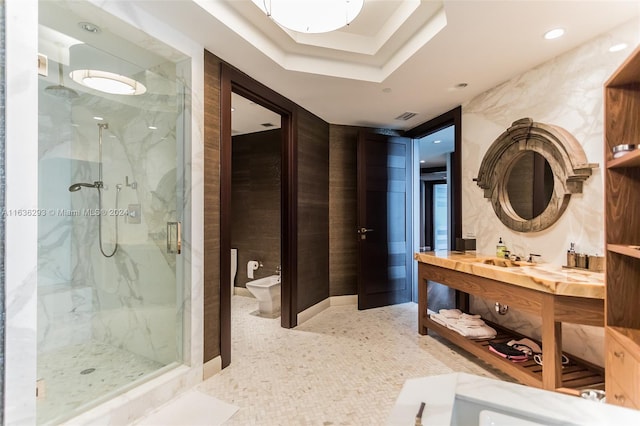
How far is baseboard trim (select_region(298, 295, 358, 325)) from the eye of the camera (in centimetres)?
336

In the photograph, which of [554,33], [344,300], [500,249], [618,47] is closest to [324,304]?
[344,300]

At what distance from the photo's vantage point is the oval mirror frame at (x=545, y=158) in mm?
2090

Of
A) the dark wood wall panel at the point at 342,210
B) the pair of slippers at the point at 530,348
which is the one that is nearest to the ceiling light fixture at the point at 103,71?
the dark wood wall panel at the point at 342,210

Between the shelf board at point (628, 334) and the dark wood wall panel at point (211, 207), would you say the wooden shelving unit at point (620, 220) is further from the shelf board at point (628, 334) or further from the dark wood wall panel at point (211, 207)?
the dark wood wall panel at point (211, 207)

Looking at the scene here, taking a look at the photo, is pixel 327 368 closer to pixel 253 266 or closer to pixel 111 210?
pixel 111 210

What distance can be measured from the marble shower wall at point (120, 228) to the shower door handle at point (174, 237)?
5cm

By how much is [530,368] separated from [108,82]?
138 inches

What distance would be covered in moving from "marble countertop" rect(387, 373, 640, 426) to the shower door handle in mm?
1798

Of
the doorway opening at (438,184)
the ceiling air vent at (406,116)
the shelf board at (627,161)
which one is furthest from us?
the ceiling air vent at (406,116)

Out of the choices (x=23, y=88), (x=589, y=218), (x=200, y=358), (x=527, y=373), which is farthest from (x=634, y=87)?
(x=200, y=358)

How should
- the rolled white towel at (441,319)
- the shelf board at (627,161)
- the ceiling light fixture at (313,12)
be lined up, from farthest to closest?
the rolled white towel at (441,319), the ceiling light fixture at (313,12), the shelf board at (627,161)

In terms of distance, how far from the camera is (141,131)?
7.56 feet

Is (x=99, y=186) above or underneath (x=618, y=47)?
underneath

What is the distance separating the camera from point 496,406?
0.71m
